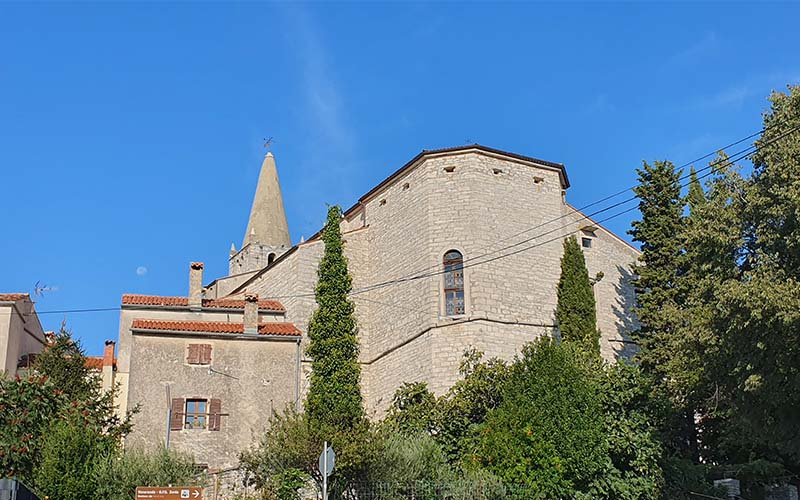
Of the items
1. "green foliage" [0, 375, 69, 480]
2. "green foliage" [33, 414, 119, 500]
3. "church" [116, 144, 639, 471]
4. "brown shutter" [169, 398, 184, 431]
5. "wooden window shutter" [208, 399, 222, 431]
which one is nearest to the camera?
"green foliage" [33, 414, 119, 500]

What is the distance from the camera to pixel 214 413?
2950 cm

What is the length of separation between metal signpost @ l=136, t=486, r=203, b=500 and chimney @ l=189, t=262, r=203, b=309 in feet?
49.2

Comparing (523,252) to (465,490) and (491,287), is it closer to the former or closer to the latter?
(491,287)

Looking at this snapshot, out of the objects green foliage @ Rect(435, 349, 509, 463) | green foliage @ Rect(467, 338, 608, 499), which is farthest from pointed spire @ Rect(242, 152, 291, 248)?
green foliage @ Rect(467, 338, 608, 499)

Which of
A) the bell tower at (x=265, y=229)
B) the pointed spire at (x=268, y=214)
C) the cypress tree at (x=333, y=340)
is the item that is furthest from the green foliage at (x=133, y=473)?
the pointed spire at (x=268, y=214)

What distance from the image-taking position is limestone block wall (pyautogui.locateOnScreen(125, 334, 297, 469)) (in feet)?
94.6

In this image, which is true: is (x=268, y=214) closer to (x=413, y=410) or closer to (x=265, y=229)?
(x=265, y=229)

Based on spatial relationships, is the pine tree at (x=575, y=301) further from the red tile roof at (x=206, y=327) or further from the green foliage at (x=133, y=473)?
the green foliage at (x=133, y=473)

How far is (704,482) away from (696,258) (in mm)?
6866

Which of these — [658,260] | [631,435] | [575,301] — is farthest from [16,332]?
[658,260]

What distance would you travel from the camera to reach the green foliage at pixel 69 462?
71.5ft

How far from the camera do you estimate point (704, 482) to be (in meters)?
26.1

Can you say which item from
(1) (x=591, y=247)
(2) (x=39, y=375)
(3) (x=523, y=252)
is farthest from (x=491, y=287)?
(2) (x=39, y=375)

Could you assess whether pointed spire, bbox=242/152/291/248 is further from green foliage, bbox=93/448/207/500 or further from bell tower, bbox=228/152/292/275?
green foliage, bbox=93/448/207/500
